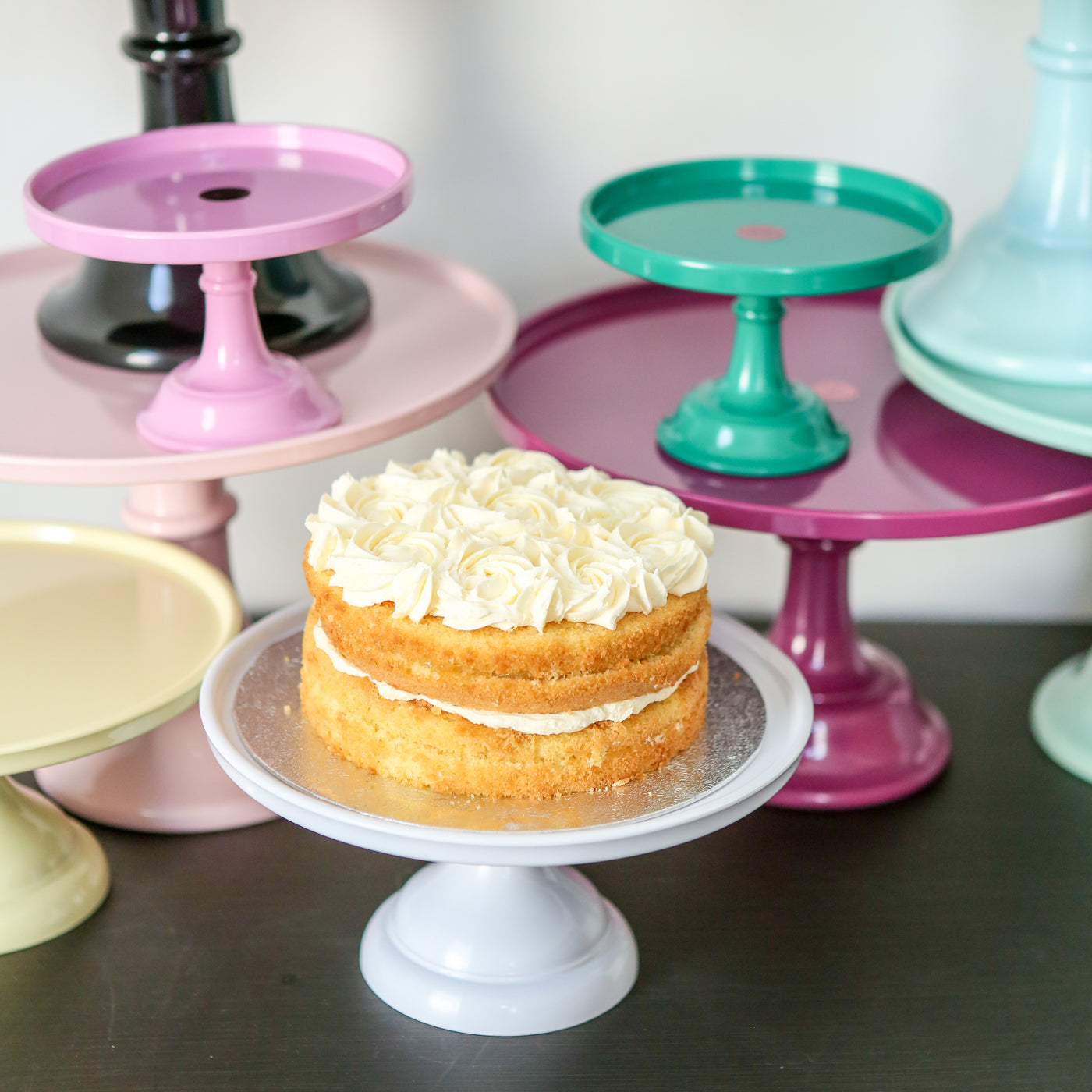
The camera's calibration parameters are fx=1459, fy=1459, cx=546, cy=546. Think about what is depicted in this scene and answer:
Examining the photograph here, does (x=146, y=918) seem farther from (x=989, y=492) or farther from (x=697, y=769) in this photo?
(x=989, y=492)

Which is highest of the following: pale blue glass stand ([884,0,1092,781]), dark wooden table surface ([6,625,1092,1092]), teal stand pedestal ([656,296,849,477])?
pale blue glass stand ([884,0,1092,781])

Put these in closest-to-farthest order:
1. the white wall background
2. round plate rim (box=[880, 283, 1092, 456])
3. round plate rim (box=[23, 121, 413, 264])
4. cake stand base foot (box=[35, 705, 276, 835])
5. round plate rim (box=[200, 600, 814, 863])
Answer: round plate rim (box=[200, 600, 814, 863])
round plate rim (box=[23, 121, 413, 264])
round plate rim (box=[880, 283, 1092, 456])
cake stand base foot (box=[35, 705, 276, 835])
the white wall background

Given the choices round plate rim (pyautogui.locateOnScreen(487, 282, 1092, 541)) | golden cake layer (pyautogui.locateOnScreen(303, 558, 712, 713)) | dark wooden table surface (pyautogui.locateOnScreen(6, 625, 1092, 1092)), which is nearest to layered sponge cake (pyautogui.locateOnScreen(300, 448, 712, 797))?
golden cake layer (pyautogui.locateOnScreen(303, 558, 712, 713))

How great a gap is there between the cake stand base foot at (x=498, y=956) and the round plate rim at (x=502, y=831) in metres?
0.18

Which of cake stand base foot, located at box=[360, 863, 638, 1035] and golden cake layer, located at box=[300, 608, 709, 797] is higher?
golden cake layer, located at box=[300, 608, 709, 797]

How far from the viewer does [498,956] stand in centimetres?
95

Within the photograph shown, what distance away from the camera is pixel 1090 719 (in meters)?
1.23

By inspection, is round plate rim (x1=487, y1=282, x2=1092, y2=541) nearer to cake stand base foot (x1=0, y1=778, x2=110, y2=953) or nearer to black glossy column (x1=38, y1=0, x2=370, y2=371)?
black glossy column (x1=38, y1=0, x2=370, y2=371)

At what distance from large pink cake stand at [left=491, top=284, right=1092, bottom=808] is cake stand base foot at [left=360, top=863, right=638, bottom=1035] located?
0.89 ft

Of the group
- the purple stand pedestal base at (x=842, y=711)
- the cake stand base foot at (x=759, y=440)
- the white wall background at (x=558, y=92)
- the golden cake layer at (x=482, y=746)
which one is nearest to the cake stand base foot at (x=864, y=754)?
the purple stand pedestal base at (x=842, y=711)

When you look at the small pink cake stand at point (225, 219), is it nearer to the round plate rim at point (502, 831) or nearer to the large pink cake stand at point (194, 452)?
the large pink cake stand at point (194, 452)

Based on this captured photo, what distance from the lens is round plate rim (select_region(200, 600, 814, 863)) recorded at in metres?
0.77

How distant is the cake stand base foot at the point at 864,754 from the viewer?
1179mm

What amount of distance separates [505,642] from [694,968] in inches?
13.5
